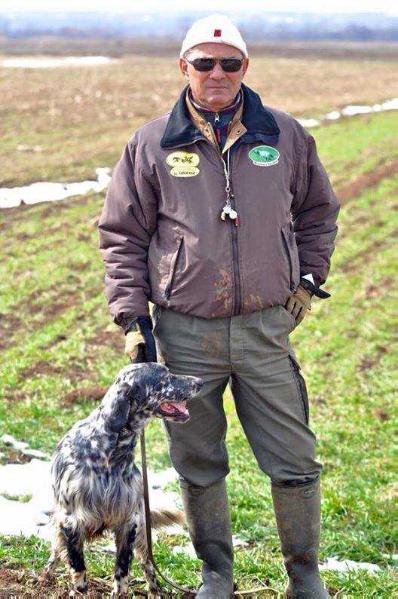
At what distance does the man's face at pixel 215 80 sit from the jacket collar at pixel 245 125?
0.10 metres

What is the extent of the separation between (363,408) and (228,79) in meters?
4.95

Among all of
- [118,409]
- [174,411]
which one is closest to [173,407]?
[174,411]

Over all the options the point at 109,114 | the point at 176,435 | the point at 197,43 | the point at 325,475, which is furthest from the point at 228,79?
the point at 109,114

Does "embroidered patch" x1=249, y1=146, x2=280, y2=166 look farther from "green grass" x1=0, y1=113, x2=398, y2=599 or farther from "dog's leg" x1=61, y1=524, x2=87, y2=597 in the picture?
"green grass" x1=0, y1=113, x2=398, y2=599

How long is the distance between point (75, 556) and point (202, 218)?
1.74 meters

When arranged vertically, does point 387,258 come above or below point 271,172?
below

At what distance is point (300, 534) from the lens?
4742mm

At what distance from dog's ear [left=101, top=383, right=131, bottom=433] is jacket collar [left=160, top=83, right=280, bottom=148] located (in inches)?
45.8

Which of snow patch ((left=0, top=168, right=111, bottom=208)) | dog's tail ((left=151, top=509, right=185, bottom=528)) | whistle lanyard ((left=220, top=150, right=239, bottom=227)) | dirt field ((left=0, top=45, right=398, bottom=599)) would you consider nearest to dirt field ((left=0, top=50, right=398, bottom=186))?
dirt field ((left=0, top=45, right=398, bottom=599))

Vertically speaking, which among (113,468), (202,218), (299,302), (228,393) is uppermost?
(202,218)

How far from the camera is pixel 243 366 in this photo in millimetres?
4508

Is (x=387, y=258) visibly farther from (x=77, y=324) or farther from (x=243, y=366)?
(x=243, y=366)

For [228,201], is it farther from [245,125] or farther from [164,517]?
[164,517]

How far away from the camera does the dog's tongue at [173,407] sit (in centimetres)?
440
